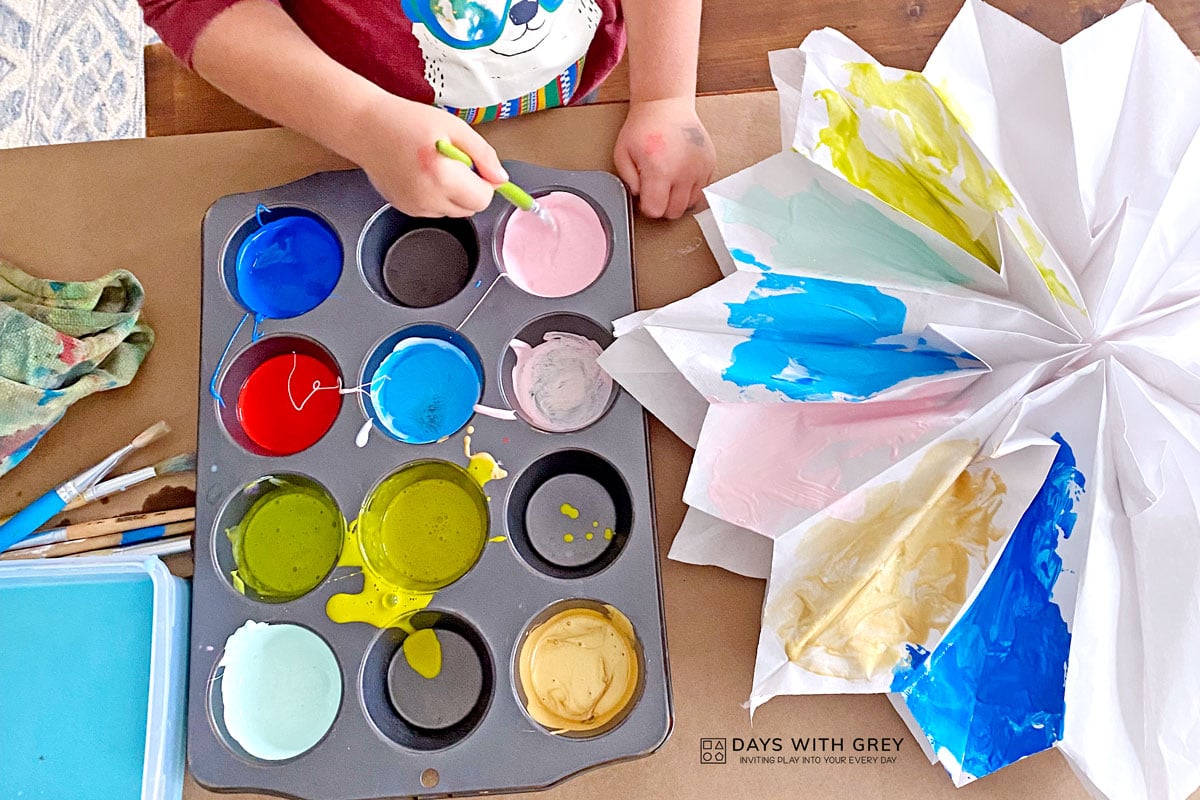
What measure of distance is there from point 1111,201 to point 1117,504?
0.21 meters

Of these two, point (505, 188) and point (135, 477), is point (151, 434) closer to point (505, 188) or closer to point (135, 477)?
point (135, 477)

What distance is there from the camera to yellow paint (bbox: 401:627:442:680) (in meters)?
0.74

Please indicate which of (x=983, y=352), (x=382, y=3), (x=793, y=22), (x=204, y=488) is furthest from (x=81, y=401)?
(x=793, y=22)

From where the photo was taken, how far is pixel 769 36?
3.45ft

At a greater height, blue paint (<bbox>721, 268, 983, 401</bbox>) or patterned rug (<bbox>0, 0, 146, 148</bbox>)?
blue paint (<bbox>721, 268, 983, 401</bbox>)

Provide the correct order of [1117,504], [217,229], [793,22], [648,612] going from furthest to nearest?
[793,22], [217,229], [648,612], [1117,504]

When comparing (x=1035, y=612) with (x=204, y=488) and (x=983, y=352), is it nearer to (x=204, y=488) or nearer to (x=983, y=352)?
(x=983, y=352)

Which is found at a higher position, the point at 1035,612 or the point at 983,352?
the point at 983,352

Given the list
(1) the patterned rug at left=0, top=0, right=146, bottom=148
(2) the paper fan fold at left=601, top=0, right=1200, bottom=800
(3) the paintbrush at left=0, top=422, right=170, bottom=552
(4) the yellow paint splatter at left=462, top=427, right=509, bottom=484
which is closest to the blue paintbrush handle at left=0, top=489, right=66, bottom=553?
(3) the paintbrush at left=0, top=422, right=170, bottom=552

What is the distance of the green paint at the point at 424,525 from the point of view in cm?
74

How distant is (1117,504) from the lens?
1.93ft

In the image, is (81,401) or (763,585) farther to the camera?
(81,401)

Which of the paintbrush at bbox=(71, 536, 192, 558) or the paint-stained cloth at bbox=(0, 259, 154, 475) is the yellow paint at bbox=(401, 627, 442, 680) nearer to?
the paintbrush at bbox=(71, 536, 192, 558)

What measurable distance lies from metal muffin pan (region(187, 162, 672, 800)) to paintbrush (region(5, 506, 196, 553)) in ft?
0.13
